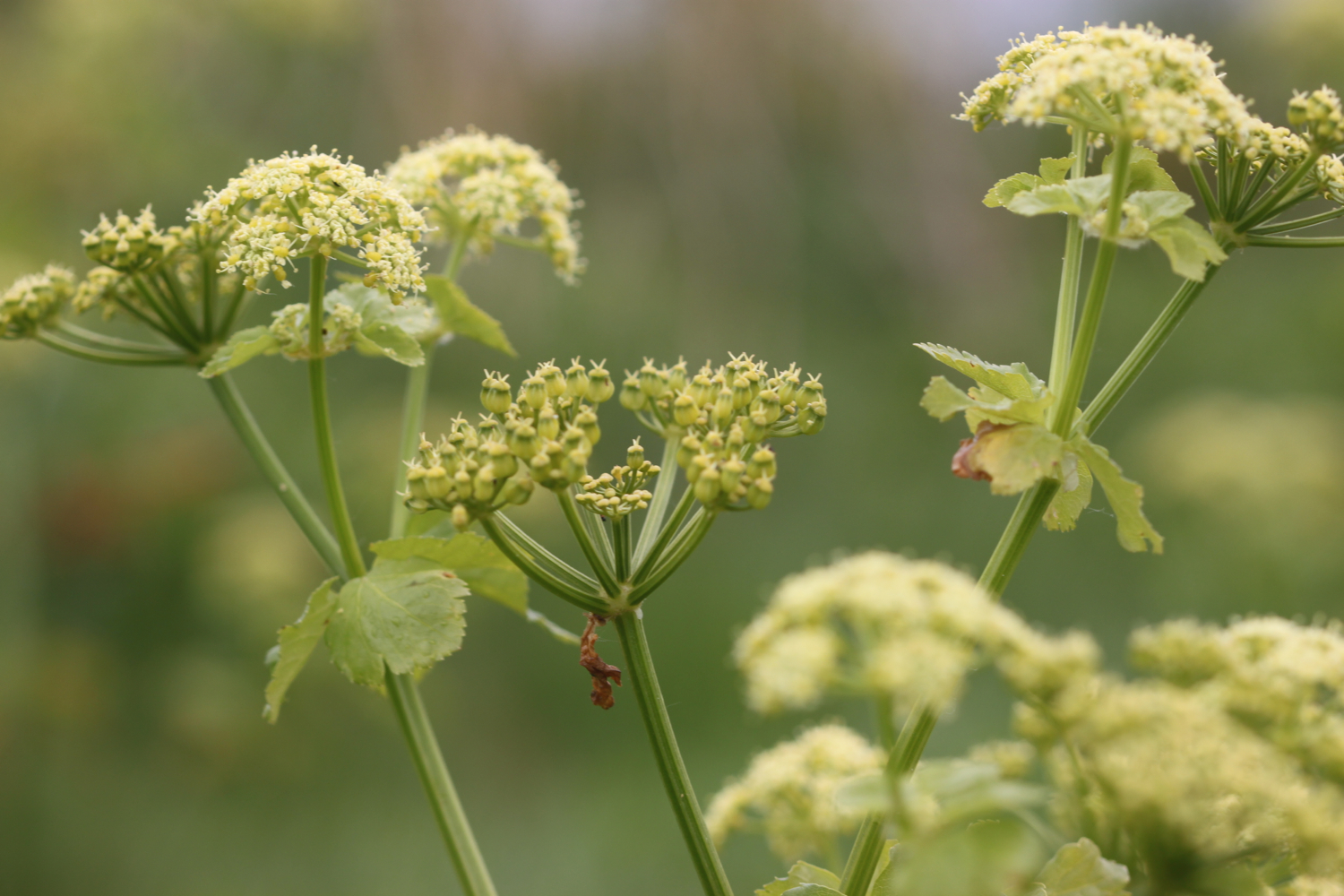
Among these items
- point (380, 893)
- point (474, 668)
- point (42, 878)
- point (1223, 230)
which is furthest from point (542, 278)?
point (1223, 230)

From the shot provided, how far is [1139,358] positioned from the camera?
217cm

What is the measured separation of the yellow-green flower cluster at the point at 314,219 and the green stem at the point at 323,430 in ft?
0.23

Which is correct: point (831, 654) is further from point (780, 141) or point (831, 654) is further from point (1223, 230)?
point (780, 141)

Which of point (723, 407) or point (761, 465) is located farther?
point (723, 407)

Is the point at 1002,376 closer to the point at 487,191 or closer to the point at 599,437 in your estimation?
the point at 599,437

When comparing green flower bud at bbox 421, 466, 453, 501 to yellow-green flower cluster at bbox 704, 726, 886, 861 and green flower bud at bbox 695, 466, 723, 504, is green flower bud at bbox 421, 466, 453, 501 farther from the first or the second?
yellow-green flower cluster at bbox 704, 726, 886, 861

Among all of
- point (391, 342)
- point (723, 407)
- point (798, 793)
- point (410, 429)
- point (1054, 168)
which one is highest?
point (1054, 168)

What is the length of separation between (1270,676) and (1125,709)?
355mm

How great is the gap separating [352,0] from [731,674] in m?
8.12

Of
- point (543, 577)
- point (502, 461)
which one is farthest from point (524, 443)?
point (543, 577)

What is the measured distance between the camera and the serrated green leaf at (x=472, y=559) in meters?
2.33

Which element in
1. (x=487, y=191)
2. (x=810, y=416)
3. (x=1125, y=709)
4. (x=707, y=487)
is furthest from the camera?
(x=487, y=191)

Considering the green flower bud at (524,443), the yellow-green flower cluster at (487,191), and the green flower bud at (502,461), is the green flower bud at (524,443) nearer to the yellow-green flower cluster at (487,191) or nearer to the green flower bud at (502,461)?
the green flower bud at (502,461)

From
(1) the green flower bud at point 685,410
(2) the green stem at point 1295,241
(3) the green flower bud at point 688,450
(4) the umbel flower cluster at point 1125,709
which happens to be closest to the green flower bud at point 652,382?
(1) the green flower bud at point 685,410
